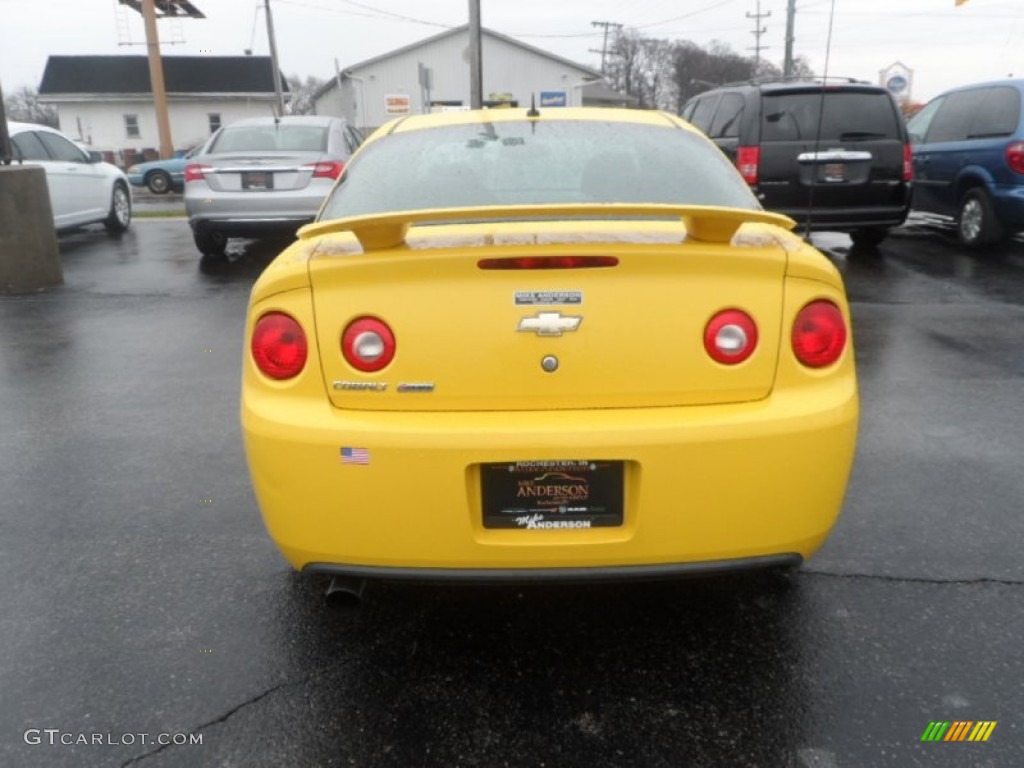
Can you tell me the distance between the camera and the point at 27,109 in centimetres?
7481

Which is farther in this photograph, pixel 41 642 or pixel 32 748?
pixel 41 642

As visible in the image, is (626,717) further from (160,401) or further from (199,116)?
(199,116)

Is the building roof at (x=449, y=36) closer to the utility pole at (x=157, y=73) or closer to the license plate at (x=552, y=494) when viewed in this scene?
the utility pole at (x=157, y=73)

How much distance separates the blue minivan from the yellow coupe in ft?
26.9

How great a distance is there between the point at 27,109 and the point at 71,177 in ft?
244

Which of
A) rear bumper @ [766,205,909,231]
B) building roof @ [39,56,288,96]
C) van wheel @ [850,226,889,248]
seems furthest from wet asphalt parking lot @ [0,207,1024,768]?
building roof @ [39,56,288,96]

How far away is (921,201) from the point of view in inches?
441

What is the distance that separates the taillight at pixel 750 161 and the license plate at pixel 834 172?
67 centimetres

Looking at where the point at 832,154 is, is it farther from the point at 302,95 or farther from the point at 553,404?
the point at 302,95

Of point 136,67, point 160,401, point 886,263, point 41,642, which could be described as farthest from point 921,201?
point 136,67

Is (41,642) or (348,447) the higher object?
(348,447)

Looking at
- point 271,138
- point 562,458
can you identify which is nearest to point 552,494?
point 562,458

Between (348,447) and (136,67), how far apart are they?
62553 millimetres

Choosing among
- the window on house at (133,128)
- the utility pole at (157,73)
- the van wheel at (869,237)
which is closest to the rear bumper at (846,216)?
the van wheel at (869,237)
